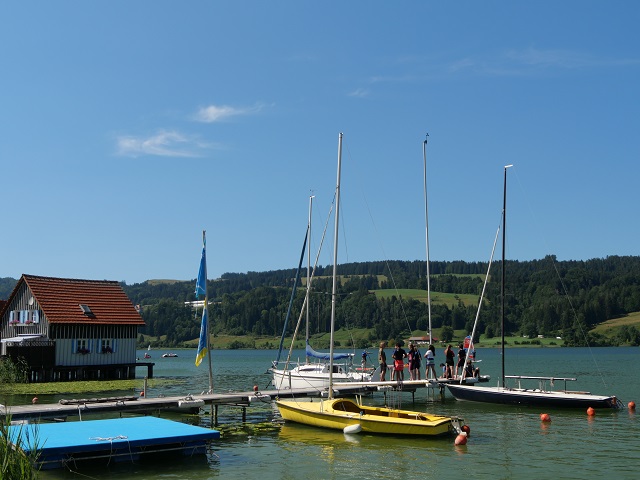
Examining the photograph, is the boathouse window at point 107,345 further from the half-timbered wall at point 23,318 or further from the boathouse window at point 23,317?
the boathouse window at point 23,317

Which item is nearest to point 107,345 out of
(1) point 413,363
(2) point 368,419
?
(1) point 413,363

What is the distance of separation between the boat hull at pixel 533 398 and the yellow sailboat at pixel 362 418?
1058cm

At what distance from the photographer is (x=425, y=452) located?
2567 cm

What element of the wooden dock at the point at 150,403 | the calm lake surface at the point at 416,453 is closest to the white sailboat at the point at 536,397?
the calm lake surface at the point at 416,453

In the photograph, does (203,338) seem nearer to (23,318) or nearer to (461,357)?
(461,357)

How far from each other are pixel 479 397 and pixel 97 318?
108 feet

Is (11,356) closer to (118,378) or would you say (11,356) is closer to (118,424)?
(118,378)

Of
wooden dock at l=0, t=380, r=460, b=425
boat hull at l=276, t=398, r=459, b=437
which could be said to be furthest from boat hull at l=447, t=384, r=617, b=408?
boat hull at l=276, t=398, r=459, b=437

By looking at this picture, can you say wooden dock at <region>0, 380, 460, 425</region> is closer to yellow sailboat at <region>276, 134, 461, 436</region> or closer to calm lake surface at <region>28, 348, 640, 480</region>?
calm lake surface at <region>28, 348, 640, 480</region>

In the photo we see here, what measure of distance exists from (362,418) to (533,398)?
13.0m

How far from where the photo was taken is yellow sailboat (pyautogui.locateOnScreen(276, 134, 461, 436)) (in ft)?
91.2

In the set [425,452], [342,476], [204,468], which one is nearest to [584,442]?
[425,452]

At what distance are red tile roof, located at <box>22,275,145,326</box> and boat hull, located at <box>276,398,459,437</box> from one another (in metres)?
30.9

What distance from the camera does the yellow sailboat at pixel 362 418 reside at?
27797 mm
